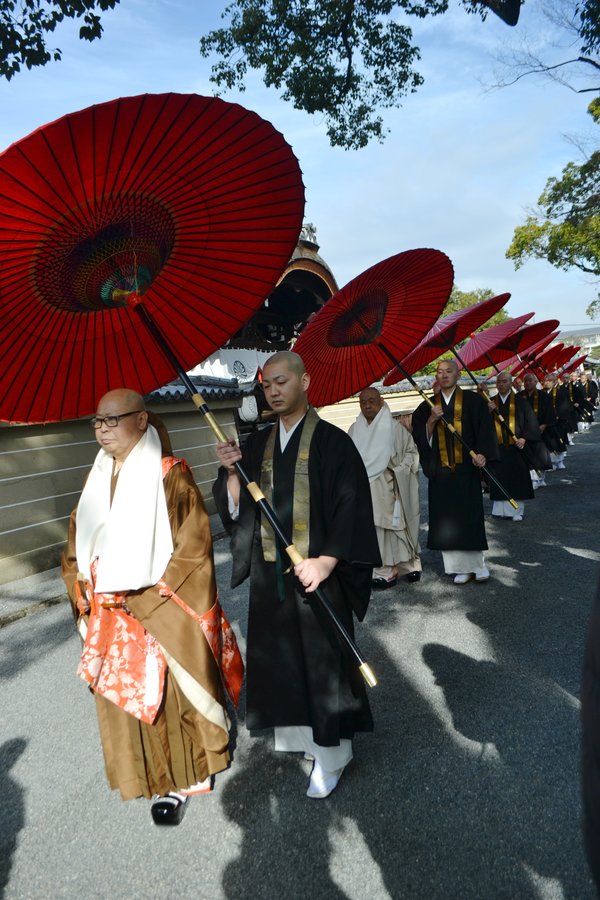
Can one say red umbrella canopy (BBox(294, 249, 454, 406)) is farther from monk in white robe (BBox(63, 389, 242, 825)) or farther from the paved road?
the paved road

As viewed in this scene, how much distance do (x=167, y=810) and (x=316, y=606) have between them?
1.12m

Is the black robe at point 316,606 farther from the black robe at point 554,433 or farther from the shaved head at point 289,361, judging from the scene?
the black robe at point 554,433

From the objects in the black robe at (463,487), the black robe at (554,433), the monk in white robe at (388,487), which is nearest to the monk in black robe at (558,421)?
the black robe at (554,433)

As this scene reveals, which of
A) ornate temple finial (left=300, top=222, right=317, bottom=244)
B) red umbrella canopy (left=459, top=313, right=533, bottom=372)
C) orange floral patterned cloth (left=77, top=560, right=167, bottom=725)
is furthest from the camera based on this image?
ornate temple finial (left=300, top=222, right=317, bottom=244)

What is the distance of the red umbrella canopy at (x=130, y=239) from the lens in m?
1.77

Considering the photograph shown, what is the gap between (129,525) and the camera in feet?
8.21

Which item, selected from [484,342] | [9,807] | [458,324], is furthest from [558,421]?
[9,807]

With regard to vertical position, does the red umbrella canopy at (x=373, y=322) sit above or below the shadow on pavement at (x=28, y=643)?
above

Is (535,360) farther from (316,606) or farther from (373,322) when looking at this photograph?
(316,606)

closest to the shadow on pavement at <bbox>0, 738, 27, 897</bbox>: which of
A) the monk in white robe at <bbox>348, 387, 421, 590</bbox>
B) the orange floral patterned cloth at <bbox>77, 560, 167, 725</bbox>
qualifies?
the orange floral patterned cloth at <bbox>77, 560, 167, 725</bbox>

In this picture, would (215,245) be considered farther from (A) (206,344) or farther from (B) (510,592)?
(B) (510,592)

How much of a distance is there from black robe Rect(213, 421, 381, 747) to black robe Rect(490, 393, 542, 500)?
544cm

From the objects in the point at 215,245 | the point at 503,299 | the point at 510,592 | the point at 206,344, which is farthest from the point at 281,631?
the point at 503,299

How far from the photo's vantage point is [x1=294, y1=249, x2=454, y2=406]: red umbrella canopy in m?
4.03
